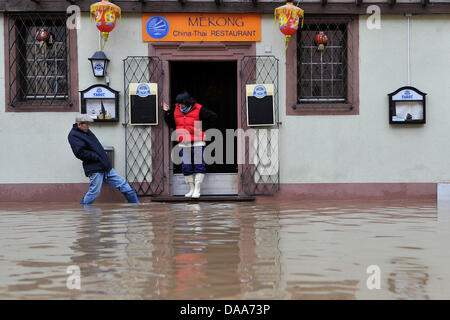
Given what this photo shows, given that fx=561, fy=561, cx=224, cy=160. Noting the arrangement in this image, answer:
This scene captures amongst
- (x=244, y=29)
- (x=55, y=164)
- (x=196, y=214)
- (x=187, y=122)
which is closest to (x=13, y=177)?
(x=55, y=164)

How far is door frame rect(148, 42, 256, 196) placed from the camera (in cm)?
981

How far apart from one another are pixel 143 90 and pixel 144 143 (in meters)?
0.92

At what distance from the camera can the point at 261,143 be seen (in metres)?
9.87

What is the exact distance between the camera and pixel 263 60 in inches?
Result: 388

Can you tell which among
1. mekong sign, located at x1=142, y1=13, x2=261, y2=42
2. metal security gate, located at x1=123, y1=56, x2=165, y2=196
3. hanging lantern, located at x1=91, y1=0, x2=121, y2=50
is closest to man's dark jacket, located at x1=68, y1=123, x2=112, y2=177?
metal security gate, located at x1=123, y1=56, x2=165, y2=196

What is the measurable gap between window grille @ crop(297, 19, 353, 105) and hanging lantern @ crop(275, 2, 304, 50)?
70 centimetres

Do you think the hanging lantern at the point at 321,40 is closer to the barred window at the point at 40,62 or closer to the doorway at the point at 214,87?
the doorway at the point at 214,87

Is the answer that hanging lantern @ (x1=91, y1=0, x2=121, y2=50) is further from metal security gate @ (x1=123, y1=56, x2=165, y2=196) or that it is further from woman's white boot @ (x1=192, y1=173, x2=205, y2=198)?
woman's white boot @ (x1=192, y1=173, x2=205, y2=198)

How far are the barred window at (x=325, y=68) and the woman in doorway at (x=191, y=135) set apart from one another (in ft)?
5.28

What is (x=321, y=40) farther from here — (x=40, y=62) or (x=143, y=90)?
(x=40, y=62)

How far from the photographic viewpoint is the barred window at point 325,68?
A: 388 inches

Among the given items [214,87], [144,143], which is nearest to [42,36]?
[144,143]

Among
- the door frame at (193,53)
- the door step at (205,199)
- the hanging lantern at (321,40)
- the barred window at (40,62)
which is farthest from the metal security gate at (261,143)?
the barred window at (40,62)

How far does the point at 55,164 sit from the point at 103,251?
17.7ft
